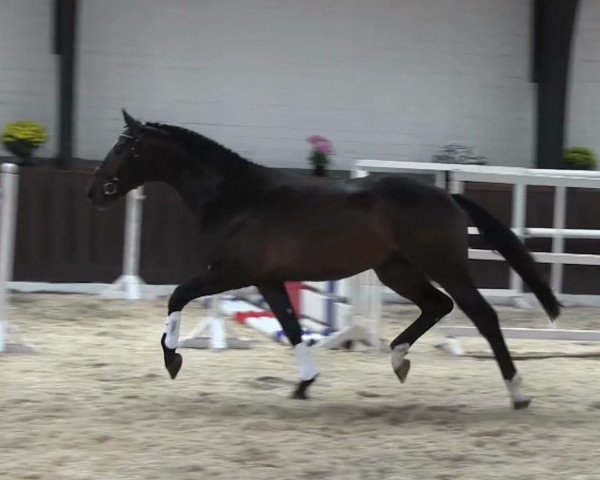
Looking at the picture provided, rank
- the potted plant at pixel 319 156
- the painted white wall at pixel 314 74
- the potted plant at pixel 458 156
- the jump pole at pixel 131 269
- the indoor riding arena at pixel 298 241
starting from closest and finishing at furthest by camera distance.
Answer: the indoor riding arena at pixel 298 241 < the jump pole at pixel 131 269 < the potted plant at pixel 319 156 < the painted white wall at pixel 314 74 < the potted plant at pixel 458 156

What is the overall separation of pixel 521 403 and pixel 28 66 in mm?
7896

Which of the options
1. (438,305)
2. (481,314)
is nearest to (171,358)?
(438,305)

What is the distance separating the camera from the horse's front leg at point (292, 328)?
188 inches

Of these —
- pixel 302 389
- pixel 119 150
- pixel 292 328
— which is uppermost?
pixel 119 150

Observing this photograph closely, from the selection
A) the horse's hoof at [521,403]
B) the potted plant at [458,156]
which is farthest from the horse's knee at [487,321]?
the potted plant at [458,156]

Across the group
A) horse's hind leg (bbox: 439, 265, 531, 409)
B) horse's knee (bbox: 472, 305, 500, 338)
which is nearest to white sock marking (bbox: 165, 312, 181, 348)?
horse's hind leg (bbox: 439, 265, 531, 409)

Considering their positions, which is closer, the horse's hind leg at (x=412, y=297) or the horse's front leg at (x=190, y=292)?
the horse's front leg at (x=190, y=292)

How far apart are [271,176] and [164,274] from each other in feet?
18.7

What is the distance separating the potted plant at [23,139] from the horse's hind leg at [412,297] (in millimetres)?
6309

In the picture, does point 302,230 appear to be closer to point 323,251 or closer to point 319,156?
point 323,251

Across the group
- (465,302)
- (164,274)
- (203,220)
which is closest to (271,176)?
(203,220)

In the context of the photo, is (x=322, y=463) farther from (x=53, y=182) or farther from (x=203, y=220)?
(x=53, y=182)

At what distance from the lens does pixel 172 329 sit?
4641mm

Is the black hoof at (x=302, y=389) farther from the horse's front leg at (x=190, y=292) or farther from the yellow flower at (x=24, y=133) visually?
the yellow flower at (x=24, y=133)
